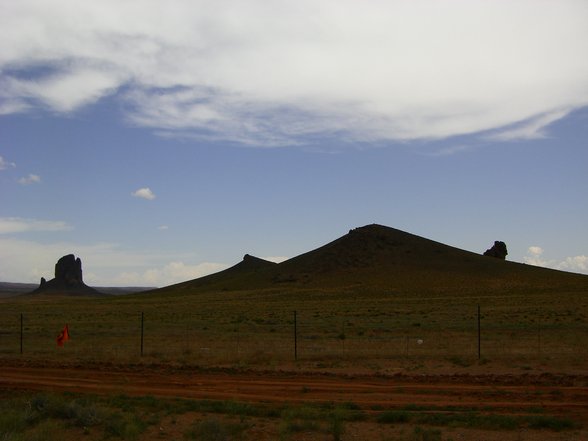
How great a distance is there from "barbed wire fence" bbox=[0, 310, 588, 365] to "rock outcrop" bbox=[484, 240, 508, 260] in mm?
125029

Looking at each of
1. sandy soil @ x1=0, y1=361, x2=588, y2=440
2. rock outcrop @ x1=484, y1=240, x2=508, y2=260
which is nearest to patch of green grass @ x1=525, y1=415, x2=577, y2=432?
sandy soil @ x1=0, y1=361, x2=588, y2=440

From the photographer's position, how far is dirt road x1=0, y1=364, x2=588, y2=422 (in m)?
15.5

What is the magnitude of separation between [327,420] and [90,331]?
3010cm

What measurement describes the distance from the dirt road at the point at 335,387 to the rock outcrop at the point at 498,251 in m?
148

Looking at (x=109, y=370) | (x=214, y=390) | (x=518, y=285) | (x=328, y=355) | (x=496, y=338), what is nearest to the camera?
(x=214, y=390)

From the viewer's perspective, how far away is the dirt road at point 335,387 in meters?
15.5

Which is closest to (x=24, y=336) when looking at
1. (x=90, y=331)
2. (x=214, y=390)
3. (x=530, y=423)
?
(x=90, y=331)

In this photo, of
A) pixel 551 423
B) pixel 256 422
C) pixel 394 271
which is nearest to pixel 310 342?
pixel 256 422

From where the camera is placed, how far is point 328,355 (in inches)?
995

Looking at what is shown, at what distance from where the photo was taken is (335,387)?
18234 mm

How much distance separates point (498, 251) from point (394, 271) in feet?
158

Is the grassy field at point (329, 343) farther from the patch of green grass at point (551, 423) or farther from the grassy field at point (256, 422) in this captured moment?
the patch of green grass at point (551, 423)

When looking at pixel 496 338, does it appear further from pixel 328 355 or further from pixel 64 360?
pixel 64 360

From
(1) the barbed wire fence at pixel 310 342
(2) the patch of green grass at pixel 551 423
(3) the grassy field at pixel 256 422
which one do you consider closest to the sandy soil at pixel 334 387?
(2) the patch of green grass at pixel 551 423
